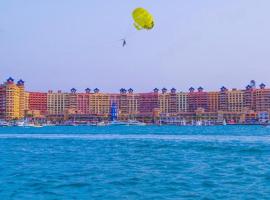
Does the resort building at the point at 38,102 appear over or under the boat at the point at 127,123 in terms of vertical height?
over

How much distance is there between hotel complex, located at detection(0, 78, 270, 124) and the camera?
6860 inches

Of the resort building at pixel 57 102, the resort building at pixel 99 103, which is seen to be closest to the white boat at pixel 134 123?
the resort building at pixel 99 103

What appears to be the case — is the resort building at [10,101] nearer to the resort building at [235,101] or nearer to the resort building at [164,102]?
the resort building at [164,102]

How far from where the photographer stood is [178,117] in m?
178

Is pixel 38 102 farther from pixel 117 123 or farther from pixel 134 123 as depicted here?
pixel 134 123

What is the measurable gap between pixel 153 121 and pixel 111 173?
160 m

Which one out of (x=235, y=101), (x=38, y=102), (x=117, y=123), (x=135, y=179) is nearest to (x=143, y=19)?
(x=135, y=179)

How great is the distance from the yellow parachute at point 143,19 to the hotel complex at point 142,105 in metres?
151

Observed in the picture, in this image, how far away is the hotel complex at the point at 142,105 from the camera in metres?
174

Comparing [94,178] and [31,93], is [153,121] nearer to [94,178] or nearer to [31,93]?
[31,93]

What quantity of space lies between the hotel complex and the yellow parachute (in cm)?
15128

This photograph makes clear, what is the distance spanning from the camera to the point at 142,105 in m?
194

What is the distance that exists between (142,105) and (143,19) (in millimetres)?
175877

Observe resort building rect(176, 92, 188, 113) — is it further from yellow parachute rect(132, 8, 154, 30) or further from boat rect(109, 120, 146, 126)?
yellow parachute rect(132, 8, 154, 30)
